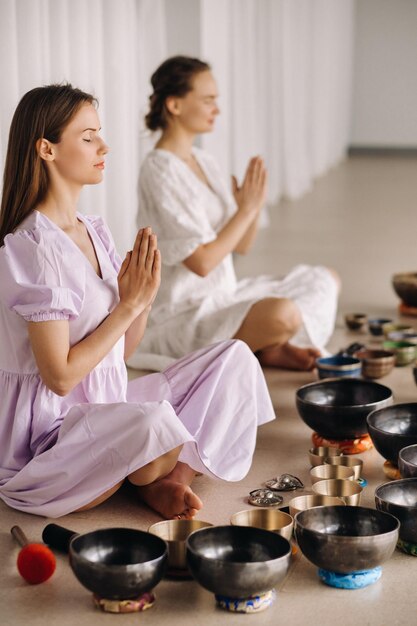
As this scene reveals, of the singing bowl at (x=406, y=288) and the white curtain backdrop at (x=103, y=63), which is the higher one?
the white curtain backdrop at (x=103, y=63)

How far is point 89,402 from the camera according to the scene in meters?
2.55

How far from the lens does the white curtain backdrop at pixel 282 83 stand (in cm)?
624

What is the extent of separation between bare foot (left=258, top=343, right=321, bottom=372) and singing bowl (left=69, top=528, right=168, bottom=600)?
70.6 inches

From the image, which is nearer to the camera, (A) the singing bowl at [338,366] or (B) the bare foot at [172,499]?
(B) the bare foot at [172,499]

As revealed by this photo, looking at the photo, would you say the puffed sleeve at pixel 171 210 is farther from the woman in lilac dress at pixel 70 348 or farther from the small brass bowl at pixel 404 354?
the woman in lilac dress at pixel 70 348

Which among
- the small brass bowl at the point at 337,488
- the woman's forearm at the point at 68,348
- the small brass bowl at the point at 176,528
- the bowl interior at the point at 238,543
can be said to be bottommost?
the small brass bowl at the point at 337,488

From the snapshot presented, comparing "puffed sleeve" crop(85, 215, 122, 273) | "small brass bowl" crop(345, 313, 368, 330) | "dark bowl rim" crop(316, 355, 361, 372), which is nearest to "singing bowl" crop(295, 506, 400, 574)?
"puffed sleeve" crop(85, 215, 122, 273)

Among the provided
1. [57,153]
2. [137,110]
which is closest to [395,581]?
[57,153]

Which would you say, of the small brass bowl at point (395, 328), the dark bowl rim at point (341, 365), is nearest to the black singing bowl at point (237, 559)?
the dark bowl rim at point (341, 365)

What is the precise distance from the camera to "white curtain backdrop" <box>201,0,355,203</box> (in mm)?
6242

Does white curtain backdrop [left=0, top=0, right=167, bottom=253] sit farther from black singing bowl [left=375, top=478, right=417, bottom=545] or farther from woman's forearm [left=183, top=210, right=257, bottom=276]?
black singing bowl [left=375, top=478, right=417, bottom=545]

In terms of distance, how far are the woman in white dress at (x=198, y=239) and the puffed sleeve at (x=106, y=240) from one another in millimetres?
1019

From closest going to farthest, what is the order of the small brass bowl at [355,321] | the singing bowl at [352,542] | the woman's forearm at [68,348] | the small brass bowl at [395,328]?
the singing bowl at [352,542] < the woman's forearm at [68,348] < the small brass bowl at [395,328] < the small brass bowl at [355,321]

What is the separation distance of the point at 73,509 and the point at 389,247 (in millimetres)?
4091
